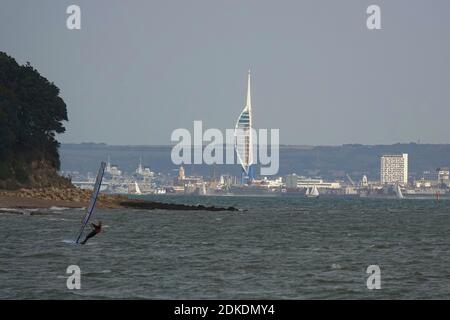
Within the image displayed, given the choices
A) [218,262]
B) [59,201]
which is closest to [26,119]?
[59,201]

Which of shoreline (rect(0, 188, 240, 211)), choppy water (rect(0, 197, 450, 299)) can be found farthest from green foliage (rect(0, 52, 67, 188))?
choppy water (rect(0, 197, 450, 299))

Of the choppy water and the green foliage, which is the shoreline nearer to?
the green foliage

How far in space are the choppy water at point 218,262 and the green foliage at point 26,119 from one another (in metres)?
39.3

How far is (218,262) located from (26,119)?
8110cm

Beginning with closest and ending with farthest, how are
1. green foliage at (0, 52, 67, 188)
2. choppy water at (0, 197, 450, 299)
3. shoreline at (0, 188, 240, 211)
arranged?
choppy water at (0, 197, 450, 299) → shoreline at (0, 188, 240, 211) → green foliage at (0, 52, 67, 188)

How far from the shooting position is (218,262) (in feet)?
170

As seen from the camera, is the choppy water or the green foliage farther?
the green foliage

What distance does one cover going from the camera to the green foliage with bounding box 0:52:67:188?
12188 centimetres

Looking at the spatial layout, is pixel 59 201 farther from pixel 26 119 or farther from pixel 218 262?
pixel 218 262

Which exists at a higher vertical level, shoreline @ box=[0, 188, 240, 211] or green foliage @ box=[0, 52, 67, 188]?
green foliage @ box=[0, 52, 67, 188]

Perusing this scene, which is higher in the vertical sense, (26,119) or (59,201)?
(26,119)

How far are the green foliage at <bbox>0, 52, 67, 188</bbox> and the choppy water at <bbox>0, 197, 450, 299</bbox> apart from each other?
129 ft

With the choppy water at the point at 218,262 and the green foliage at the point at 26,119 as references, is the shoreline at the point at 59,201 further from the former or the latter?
the choppy water at the point at 218,262
